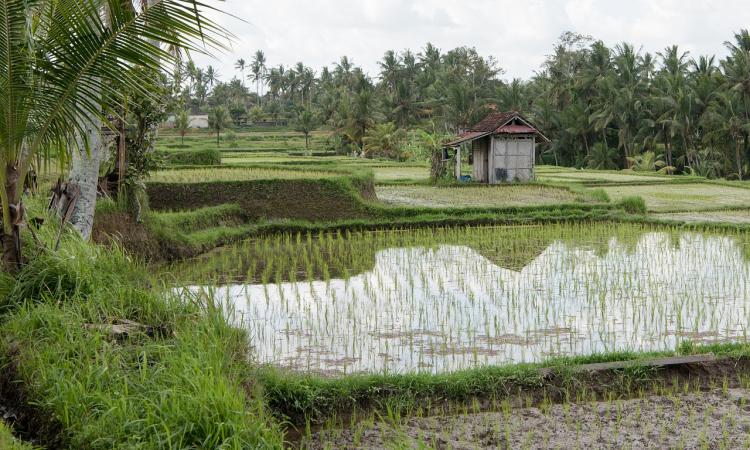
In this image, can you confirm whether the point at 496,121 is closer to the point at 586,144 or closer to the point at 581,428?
the point at 581,428

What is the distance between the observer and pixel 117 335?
4766 millimetres

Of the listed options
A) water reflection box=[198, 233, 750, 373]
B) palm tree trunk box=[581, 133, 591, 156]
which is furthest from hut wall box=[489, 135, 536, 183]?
palm tree trunk box=[581, 133, 591, 156]

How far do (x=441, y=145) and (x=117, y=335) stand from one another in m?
16.6

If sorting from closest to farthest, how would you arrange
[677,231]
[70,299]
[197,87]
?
[70,299], [677,231], [197,87]

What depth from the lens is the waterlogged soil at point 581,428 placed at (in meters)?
4.06

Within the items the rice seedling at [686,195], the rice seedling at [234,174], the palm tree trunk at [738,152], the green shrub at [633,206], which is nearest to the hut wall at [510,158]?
the rice seedling at [686,195]

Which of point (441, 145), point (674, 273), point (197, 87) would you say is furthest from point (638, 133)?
point (197, 87)

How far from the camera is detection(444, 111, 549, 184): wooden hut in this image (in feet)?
65.1

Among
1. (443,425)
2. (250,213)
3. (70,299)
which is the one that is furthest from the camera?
(250,213)

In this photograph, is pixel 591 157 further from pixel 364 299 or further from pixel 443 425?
pixel 443 425

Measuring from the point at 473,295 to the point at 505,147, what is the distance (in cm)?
1286

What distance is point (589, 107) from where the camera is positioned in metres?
36.4

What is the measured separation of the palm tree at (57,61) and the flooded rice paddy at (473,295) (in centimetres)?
194

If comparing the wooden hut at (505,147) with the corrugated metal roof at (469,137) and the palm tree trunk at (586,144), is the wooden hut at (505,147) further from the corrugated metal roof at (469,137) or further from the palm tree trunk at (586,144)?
the palm tree trunk at (586,144)
